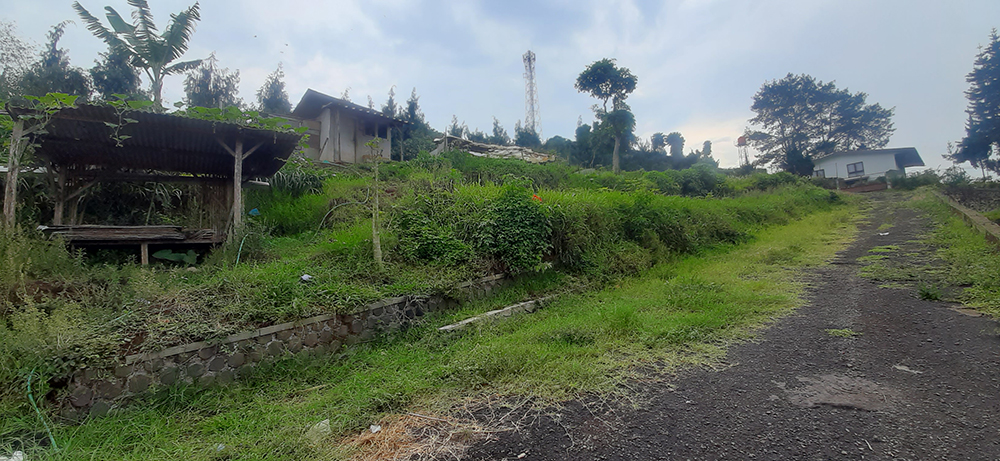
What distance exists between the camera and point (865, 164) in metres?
29.4

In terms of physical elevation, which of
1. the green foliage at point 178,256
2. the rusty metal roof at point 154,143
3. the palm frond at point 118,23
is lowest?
the green foliage at point 178,256

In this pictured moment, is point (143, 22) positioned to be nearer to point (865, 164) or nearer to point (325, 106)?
point (325, 106)

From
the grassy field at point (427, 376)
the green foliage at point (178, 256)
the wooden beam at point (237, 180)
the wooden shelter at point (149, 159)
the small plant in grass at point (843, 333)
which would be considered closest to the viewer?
the grassy field at point (427, 376)

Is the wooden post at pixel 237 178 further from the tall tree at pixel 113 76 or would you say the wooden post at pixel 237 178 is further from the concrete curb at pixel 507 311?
the tall tree at pixel 113 76

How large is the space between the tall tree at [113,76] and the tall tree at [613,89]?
71.4 feet

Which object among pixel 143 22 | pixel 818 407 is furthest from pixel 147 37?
pixel 818 407

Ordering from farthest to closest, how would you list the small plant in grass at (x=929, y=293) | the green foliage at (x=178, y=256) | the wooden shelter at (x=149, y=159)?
the green foliage at (x=178, y=256)
the wooden shelter at (x=149, y=159)
the small plant in grass at (x=929, y=293)

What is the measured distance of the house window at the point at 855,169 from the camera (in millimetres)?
29436

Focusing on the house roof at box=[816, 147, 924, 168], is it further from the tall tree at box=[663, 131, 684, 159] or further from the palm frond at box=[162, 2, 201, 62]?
the palm frond at box=[162, 2, 201, 62]

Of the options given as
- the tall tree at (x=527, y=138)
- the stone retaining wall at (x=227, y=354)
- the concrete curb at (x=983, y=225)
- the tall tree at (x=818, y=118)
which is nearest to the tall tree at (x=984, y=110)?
the tall tree at (x=818, y=118)

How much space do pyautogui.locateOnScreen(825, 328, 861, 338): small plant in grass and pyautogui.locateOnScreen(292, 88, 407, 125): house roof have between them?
15527mm

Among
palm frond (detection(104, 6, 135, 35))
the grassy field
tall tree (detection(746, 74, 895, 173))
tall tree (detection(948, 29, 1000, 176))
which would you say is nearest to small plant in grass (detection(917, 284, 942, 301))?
the grassy field

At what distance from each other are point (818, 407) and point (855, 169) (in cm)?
3671

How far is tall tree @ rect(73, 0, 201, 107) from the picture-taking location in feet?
36.7
